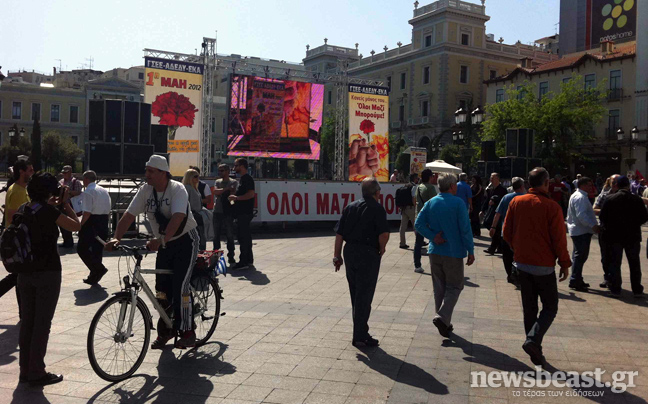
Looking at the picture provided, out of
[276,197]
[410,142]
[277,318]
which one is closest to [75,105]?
[410,142]

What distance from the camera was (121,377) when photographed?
4.84m

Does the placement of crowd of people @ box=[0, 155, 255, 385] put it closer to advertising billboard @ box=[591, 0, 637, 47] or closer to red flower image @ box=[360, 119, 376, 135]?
red flower image @ box=[360, 119, 376, 135]

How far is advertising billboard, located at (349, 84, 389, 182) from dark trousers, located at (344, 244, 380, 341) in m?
25.9

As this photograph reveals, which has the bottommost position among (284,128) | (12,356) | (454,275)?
(12,356)

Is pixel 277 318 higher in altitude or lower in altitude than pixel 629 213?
lower

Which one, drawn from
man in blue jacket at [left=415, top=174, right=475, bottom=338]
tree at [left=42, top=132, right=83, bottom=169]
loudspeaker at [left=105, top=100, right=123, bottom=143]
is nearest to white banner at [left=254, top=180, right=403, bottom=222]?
loudspeaker at [left=105, top=100, right=123, bottom=143]

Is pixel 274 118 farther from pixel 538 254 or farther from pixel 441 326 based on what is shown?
pixel 538 254

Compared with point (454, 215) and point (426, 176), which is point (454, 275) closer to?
point (454, 215)

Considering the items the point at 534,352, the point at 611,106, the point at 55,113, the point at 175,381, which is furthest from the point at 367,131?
the point at 55,113

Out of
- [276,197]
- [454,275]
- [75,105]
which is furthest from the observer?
[75,105]

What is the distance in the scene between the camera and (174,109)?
26406 mm

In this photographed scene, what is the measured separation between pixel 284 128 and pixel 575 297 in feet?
81.9

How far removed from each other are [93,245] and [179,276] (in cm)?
457

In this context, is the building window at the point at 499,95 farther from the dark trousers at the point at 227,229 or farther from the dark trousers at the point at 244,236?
the dark trousers at the point at 244,236
